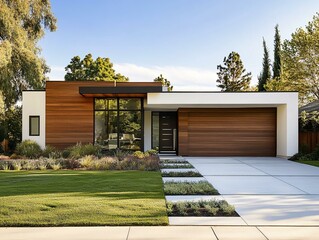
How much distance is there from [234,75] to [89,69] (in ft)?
62.8

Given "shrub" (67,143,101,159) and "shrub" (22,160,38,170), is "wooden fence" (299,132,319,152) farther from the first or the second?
"shrub" (22,160,38,170)

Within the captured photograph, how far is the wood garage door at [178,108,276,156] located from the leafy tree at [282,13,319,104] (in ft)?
29.1

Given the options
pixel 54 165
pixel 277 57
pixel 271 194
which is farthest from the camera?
pixel 277 57

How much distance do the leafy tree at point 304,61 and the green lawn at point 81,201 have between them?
19331 millimetres

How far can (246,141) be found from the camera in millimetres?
16953

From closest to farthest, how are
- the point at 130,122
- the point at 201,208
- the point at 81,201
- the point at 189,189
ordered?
the point at 201,208
the point at 81,201
the point at 189,189
the point at 130,122

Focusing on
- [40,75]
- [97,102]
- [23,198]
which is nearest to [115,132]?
[97,102]

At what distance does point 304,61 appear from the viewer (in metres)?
23.4

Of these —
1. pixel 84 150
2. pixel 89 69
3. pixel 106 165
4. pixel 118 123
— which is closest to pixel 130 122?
pixel 118 123

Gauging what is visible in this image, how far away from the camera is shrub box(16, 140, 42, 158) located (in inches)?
596

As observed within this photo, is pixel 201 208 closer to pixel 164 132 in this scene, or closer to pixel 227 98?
pixel 227 98

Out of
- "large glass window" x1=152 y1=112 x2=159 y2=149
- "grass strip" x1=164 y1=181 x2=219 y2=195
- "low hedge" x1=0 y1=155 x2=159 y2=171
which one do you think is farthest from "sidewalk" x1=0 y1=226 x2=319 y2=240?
"large glass window" x1=152 y1=112 x2=159 y2=149

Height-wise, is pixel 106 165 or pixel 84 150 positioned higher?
pixel 84 150

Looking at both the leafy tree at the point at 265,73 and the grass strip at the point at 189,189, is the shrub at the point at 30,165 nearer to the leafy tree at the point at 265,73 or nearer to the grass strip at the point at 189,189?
the grass strip at the point at 189,189
